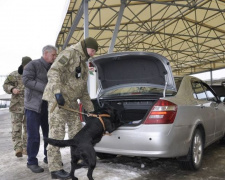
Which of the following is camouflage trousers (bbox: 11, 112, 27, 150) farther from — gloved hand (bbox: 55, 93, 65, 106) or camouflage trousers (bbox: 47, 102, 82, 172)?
gloved hand (bbox: 55, 93, 65, 106)

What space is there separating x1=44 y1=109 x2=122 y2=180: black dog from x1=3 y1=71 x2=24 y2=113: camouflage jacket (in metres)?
1.90

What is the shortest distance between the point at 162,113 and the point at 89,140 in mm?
919

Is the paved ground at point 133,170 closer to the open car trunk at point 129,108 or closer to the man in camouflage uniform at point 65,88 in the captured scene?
the man in camouflage uniform at point 65,88

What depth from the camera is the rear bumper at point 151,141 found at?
2.89m

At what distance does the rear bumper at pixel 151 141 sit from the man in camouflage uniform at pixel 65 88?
0.62 m

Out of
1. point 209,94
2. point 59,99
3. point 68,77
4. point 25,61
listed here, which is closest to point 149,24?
point 209,94

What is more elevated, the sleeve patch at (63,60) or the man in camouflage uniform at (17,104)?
the sleeve patch at (63,60)

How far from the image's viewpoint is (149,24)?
13086 millimetres

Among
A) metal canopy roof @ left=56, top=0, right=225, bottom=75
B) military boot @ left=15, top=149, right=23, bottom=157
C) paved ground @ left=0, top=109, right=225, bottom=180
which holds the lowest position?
paved ground @ left=0, top=109, right=225, bottom=180

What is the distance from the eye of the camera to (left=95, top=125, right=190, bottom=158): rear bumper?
2889 millimetres

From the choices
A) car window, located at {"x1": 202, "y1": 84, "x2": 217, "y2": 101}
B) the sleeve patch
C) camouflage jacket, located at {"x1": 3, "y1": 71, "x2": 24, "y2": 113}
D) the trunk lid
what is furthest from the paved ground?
the sleeve patch

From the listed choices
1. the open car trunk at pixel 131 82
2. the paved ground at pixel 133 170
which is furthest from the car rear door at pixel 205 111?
the open car trunk at pixel 131 82

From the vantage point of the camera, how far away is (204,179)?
306 cm

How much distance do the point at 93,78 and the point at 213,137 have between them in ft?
15.5
